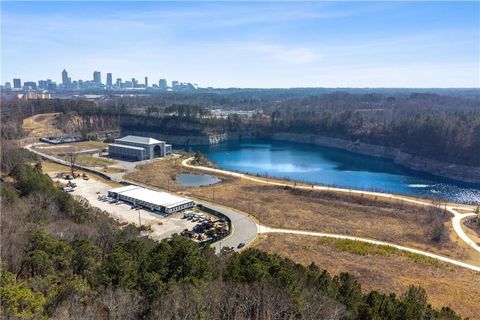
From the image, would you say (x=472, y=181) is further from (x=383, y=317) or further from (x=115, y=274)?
(x=115, y=274)

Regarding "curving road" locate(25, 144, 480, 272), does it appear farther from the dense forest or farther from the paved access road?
the dense forest

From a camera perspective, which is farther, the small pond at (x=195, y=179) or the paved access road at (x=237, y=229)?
the small pond at (x=195, y=179)

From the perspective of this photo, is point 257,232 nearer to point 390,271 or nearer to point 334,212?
point 334,212

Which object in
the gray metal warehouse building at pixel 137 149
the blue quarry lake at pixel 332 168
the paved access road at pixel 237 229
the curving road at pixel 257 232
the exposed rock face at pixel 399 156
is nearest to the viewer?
the curving road at pixel 257 232

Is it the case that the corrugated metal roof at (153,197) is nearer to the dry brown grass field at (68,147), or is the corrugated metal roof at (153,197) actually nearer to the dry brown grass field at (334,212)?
the dry brown grass field at (334,212)

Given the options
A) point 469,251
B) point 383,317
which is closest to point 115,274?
point 383,317

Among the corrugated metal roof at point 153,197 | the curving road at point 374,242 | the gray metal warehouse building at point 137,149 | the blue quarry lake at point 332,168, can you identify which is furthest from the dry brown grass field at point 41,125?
Answer: the curving road at point 374,242

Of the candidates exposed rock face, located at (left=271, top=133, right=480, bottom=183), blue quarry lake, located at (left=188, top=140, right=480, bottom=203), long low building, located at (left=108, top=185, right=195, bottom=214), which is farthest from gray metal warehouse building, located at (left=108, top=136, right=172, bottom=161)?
exposed rock face, located at (left=271, top=133, right=480, bottom=183)
